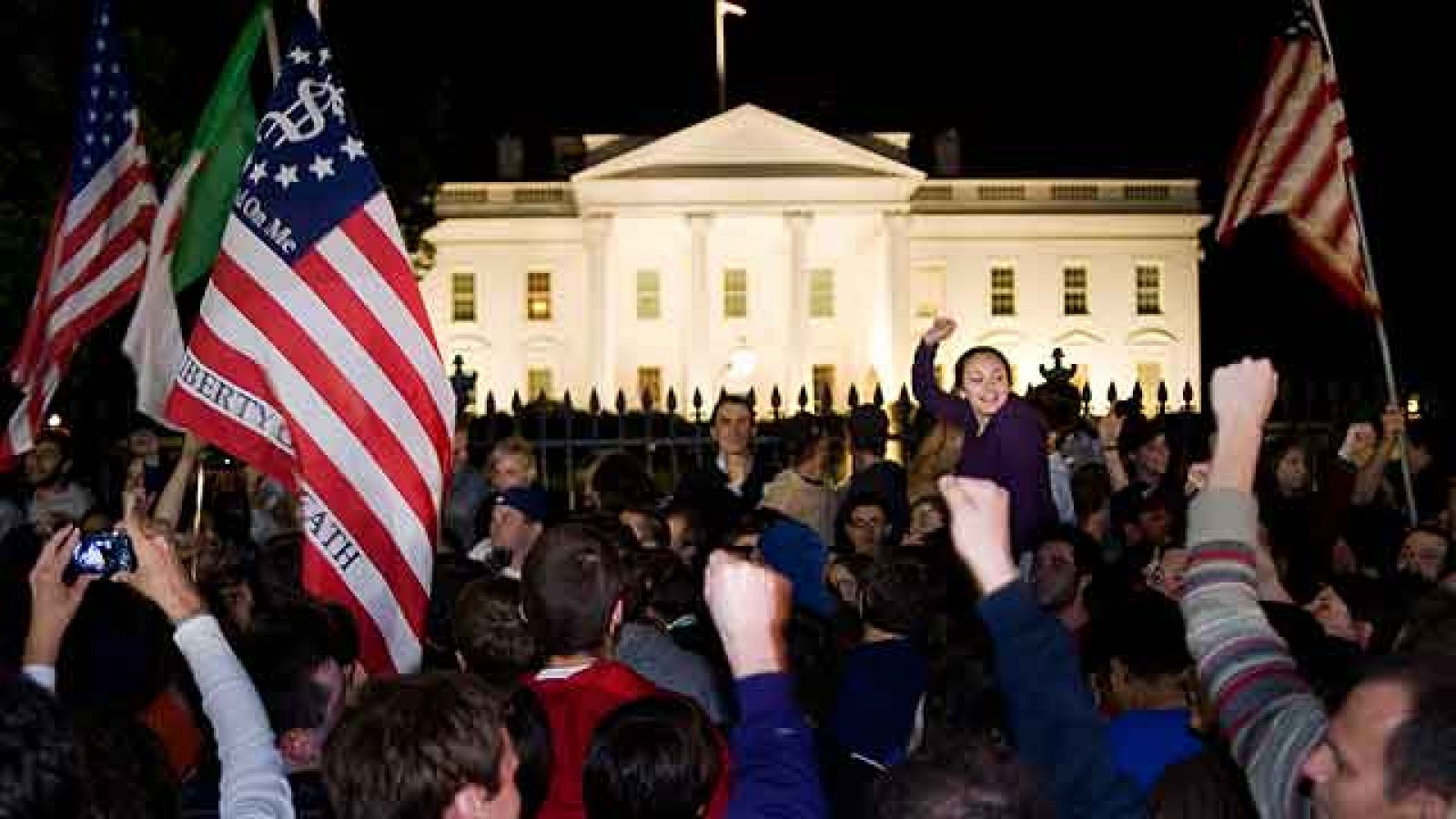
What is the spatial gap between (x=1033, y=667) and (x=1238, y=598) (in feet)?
1.54

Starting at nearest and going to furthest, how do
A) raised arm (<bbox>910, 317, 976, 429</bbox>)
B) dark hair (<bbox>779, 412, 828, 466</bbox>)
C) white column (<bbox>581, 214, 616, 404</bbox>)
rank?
raised arm (<bbox>910, 317, 976, 429</bbox>) < dark hair (<bbox>779, 412, 828, 466</bbox>) < white column (<bbox>581, 214, 616, 404</bbox>)

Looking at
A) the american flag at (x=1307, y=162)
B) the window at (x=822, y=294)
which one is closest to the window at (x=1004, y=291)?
the window at (x=822, y=294)

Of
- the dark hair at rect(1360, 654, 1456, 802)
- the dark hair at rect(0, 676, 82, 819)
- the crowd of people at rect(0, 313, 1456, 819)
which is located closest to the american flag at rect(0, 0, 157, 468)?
the crowd of people at rect(0, 313, 1456, 819)

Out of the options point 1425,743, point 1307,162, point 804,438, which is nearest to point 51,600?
point 1425,743

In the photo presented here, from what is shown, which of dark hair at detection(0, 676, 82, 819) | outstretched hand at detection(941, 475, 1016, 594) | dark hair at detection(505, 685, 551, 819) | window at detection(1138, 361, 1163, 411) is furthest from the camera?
window at detection(1138, 361, 1163, 411)

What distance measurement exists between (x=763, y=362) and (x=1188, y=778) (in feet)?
212

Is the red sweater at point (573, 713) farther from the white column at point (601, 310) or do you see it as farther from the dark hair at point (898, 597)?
the white column at point (601, 310)

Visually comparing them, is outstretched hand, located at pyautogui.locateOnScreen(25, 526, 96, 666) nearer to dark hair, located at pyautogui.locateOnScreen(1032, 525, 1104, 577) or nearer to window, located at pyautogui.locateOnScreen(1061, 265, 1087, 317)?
dark hair, located at pyautogui.locateOnScreen(1032, 525, 1104, 577)

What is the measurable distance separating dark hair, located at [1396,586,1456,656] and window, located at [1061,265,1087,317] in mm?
66085

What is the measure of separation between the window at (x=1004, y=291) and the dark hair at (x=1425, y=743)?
68.1 metres

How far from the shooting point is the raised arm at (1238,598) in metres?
3.76

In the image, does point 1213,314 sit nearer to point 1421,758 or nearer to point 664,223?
point 664,223

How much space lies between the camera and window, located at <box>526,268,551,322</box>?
70.3 meters

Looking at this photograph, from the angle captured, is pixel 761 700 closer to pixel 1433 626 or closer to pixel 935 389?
pixel 1433 626
